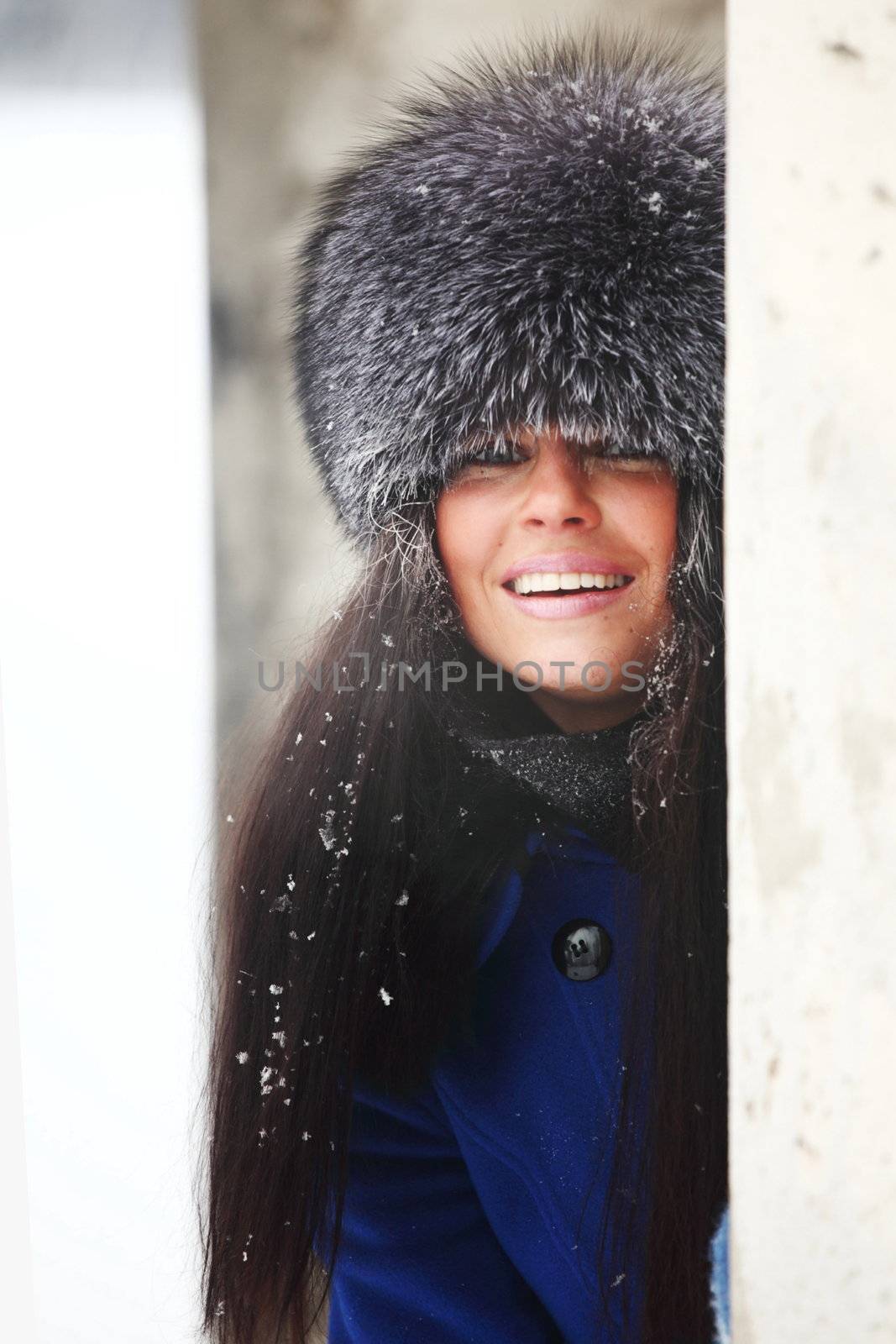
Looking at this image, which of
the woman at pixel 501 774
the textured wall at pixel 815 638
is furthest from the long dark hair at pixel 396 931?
the textured wall at pixel 815 638

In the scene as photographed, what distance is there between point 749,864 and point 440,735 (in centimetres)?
28

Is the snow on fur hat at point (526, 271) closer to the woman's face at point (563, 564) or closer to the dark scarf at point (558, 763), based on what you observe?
the woman's face at point (563, 564)

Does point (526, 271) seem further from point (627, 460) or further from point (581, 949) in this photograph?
point (581, 949)

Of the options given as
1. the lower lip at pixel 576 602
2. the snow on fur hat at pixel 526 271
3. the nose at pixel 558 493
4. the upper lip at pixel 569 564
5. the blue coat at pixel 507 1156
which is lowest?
the blue coat at pixel 507 1156

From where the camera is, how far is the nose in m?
0.72

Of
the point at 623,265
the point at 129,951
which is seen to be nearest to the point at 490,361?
the point at 623,265

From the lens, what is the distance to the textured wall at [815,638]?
456 mm

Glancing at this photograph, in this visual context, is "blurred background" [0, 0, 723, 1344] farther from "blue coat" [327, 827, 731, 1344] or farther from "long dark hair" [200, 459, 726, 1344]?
"blue coat" [327, 827, 731, 1344]

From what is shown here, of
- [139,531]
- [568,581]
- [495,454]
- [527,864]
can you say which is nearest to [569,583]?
[568,581]

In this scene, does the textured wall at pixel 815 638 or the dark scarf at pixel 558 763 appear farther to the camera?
the dark scarf at pixel 558 763

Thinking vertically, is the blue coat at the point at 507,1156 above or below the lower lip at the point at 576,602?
below

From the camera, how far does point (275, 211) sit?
75cm

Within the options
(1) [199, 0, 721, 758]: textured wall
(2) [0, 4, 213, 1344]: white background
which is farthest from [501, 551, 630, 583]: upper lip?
(2) [0, 4, 213, 1344]: white background

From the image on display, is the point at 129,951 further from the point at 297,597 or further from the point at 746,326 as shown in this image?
the point at 746,326
